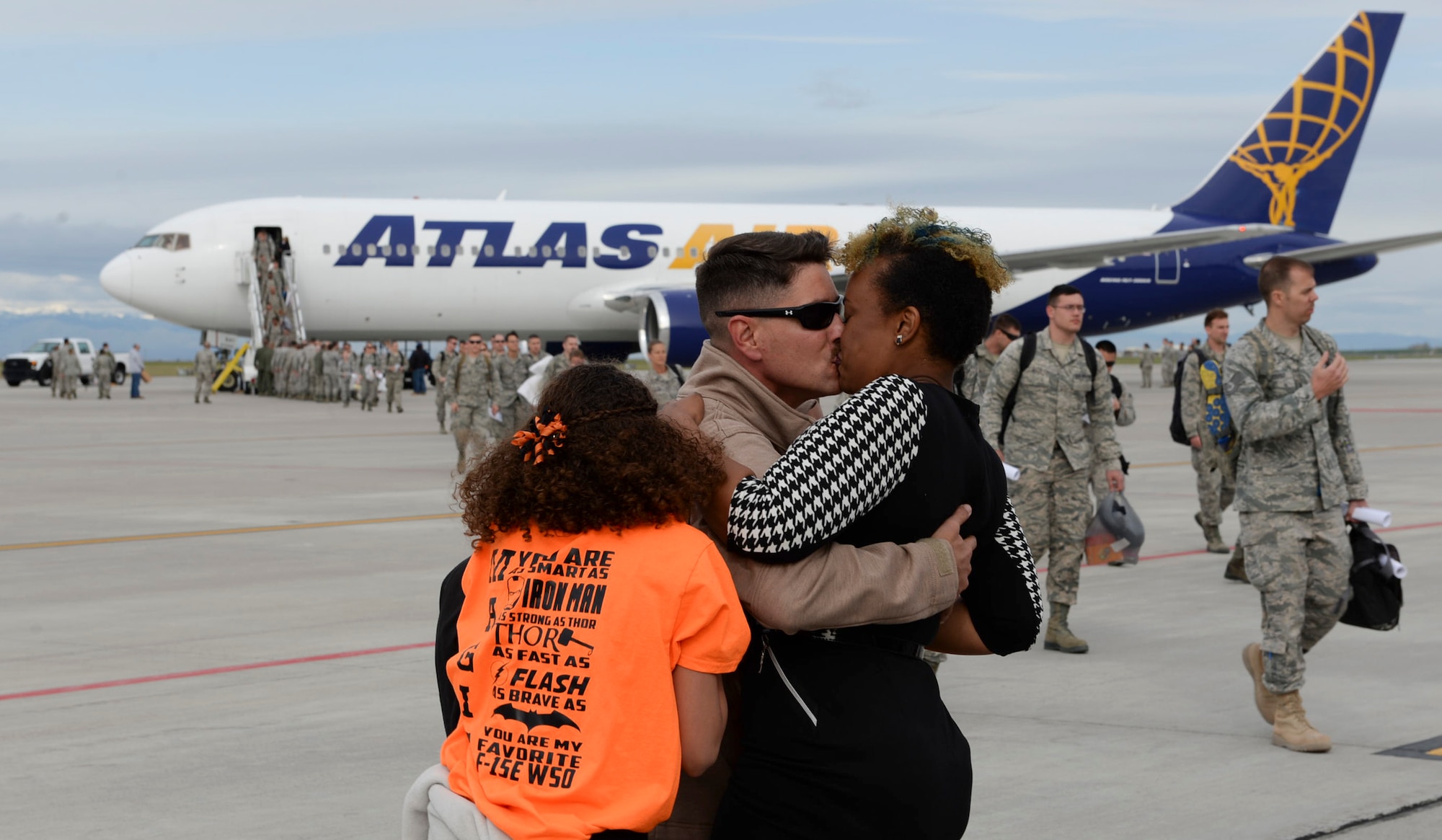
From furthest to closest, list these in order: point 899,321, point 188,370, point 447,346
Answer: point 188,370, point 447,346, point 899,321

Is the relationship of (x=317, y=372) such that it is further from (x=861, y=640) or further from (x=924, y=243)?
(x=861, y=640)

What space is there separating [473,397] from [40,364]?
39.4 meters

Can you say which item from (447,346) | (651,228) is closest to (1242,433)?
(447,346)

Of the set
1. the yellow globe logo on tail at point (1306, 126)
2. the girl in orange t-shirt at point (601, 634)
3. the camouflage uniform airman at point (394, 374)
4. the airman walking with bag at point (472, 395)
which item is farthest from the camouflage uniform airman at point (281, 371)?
the girl in orange t-shirt at point (601, 634)

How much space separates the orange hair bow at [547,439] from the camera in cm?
238

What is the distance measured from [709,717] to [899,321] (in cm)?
81

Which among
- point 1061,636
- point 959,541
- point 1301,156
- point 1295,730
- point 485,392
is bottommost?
point 1061,636

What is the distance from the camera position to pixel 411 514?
1326 cm

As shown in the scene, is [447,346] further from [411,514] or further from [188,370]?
[188,370]

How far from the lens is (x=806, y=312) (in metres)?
2.67

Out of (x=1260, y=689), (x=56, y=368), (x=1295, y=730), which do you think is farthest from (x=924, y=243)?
(x=56, y=368)

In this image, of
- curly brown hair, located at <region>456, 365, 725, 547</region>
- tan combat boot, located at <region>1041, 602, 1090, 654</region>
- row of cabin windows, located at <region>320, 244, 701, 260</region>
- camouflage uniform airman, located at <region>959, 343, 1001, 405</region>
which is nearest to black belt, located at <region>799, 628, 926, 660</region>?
curly brown hair, located at <region>456, 365, 725, 547</region>

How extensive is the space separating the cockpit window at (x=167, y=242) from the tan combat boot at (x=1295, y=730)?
30252mm

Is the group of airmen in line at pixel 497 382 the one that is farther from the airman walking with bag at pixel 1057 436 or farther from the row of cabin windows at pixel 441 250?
the row of cabin windows at pixel 441 250
